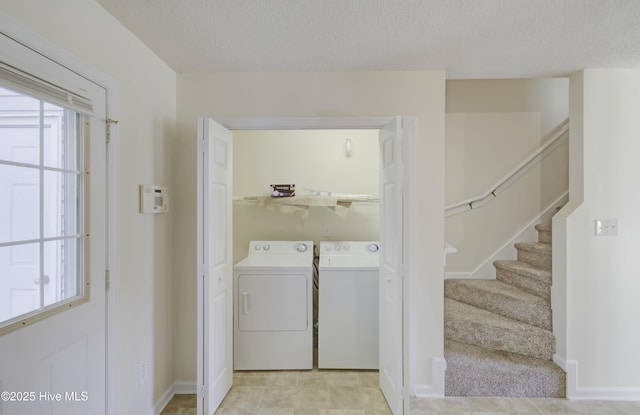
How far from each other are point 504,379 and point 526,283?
32.4 inches

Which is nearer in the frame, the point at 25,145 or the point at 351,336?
the point at 25,145

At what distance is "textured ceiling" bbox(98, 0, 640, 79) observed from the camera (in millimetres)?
1506

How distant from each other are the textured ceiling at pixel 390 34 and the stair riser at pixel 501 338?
6.36 ft

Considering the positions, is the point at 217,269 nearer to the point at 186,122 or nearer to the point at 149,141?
the point at 149,141

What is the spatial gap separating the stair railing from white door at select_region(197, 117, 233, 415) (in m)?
2.29

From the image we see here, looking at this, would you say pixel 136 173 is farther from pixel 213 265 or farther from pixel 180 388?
pixel 180 388

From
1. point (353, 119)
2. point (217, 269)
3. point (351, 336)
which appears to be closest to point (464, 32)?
point (353, 119)

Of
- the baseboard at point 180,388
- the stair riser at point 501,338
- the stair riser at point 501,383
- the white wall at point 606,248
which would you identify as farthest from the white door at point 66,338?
the white wall at point 606,248

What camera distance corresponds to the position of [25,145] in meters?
1.15

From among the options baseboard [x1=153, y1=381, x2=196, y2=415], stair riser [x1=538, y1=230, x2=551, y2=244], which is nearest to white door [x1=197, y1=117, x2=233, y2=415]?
baseboard [x1=153, y1=381, x2=196, y2=415]

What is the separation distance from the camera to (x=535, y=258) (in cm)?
274

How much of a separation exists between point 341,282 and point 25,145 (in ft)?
6.94

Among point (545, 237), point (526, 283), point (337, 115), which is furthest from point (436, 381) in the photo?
point (337, 115)

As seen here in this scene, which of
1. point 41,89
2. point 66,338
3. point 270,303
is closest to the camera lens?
point 41,89
